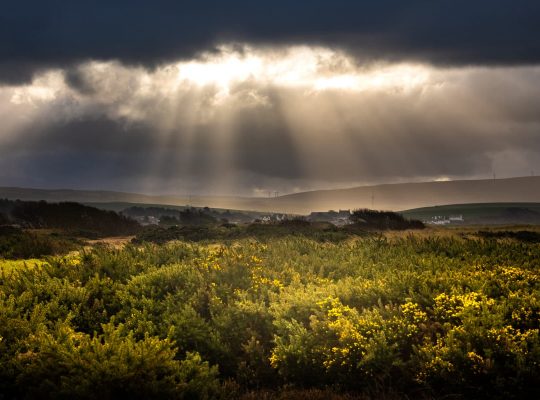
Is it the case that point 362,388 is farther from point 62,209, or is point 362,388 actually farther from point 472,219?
point 472,219

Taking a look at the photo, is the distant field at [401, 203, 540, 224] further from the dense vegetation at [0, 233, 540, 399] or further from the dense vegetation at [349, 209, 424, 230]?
the dense vegetation at [0, 233, 540, 399]

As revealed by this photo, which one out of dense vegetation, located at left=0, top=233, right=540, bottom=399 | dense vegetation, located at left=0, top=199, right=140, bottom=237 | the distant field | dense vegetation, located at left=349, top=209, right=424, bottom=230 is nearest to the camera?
dense vegetation, located at left=0, top=233, right=540, bottom=399

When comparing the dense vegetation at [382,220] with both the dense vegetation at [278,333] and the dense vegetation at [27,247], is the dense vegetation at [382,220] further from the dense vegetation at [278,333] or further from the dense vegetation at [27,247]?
the dense vegetation at [278,333]

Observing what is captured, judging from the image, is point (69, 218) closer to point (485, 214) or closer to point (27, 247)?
point (27, 247)

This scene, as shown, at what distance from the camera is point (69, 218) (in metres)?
50.4

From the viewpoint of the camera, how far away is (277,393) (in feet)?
28.8

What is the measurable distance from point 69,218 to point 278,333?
45212 millimetres

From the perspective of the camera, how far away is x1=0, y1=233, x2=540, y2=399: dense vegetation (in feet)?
26.6

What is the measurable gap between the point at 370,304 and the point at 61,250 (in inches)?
832

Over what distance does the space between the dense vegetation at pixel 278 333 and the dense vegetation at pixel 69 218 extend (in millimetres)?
35970

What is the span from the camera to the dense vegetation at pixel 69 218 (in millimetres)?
48344

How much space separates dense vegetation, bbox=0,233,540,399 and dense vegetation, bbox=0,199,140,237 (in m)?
36.0

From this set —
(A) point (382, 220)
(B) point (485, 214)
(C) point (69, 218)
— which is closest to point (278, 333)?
(A) point (382, 220)

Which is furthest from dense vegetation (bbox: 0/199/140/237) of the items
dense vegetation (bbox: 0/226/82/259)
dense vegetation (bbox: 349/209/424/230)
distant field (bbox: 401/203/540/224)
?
distant field (bbox: 401/203/540/224)
